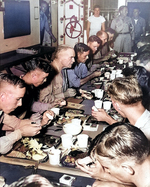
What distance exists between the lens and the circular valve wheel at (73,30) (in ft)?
14.1

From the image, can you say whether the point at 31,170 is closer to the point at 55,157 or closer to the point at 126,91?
the point at 55,157

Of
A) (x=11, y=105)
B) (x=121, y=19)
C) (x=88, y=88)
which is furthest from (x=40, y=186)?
(x=121, y=19)

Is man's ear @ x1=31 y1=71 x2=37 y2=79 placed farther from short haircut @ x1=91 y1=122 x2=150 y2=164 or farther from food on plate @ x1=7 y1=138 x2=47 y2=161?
short haircut @ x1=91 y1=122 x2=150 y2=164

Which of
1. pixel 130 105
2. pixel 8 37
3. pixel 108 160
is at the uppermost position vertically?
pixel 8 37

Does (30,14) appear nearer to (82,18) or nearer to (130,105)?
(82,18)

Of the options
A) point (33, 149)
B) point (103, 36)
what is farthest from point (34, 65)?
point (103, 36)

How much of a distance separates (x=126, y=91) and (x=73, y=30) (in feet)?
10.2

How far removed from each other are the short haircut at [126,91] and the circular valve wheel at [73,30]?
2.90m

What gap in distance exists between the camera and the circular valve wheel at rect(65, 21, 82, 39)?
169 inches

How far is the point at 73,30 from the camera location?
14.4 feet

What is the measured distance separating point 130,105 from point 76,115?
1.86ft

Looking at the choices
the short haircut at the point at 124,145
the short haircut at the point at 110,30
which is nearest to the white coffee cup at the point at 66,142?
the short haircut at the point at 124,145

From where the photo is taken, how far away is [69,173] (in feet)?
4.03

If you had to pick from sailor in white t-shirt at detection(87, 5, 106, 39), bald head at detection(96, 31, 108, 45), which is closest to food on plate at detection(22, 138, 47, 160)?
sailor in white t-shirt at detection(87, 5, 106, 39)
